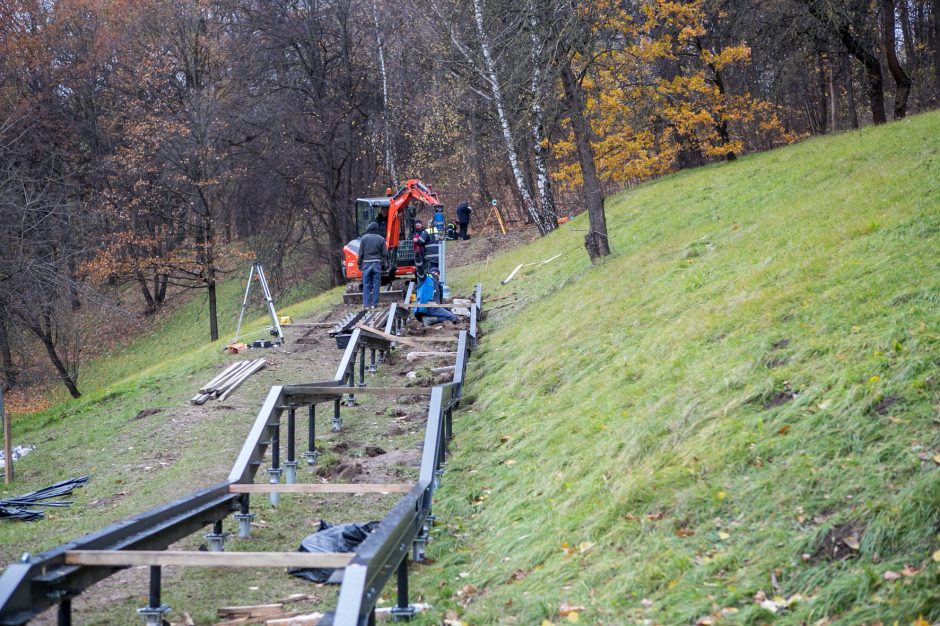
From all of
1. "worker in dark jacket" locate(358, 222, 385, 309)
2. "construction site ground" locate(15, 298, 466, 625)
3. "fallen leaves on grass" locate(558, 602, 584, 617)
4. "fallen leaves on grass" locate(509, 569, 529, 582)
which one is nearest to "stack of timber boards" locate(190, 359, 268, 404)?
"construction site ground" locate(15, 298, 466, 625)

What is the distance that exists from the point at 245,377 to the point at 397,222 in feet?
27.3

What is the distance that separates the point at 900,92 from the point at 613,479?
800 inches

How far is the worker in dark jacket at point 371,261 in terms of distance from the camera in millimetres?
17969

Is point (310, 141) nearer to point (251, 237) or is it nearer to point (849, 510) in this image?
point (251, 237)

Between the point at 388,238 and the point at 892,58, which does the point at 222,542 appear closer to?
the point at 388,238

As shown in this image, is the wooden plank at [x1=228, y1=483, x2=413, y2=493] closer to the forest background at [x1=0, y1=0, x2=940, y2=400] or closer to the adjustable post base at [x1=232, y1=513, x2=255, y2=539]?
the adjustable post base at [x1=232, y1=513, x2=255, y2=539]

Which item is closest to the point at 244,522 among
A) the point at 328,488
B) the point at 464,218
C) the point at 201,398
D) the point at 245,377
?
the point at 328,488

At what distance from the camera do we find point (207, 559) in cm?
423

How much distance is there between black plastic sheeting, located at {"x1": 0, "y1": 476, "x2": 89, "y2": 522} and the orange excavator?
11.2m

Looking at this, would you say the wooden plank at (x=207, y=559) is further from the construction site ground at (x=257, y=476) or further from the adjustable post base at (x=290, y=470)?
the adjustable post base at (x=290, y=470)

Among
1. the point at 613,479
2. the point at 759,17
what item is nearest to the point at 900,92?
the point at 759,17

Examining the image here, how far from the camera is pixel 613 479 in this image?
600cm

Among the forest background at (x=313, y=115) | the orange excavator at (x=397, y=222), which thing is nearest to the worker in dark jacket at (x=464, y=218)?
the forest background at (x=313, y=115)

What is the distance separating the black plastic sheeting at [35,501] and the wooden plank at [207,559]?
14.4 feet
